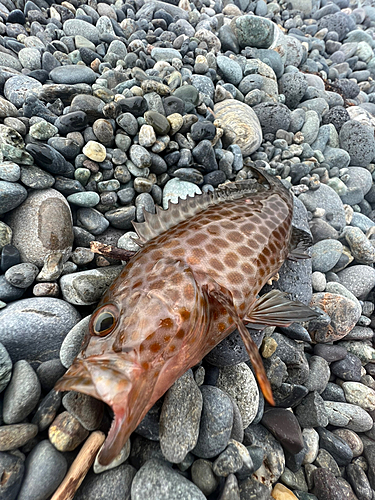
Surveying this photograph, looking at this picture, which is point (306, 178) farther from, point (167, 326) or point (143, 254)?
point (167, 326)

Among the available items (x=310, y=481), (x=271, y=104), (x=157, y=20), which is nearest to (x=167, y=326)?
(x=310, y=481)

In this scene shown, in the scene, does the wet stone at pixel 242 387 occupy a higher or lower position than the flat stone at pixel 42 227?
lower

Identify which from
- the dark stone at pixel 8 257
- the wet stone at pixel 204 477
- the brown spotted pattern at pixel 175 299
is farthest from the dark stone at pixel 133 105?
the wet stone at pixel 204 477

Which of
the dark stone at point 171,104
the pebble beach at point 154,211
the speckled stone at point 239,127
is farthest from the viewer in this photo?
the speckled stone at point 239,127

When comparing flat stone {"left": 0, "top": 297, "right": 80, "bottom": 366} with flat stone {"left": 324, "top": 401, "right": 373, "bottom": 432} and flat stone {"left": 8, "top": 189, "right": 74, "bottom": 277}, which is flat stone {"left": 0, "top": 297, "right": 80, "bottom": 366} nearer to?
flat stone {"left": 8, "top": 189, "right": 74, "bottom": 277}

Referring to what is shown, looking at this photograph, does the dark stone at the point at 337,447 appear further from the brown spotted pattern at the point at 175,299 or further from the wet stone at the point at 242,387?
the brown spotted pattern at the point at 175,299

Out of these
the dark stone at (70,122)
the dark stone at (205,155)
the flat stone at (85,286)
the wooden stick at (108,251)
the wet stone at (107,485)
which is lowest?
the wet stone at (107,485)

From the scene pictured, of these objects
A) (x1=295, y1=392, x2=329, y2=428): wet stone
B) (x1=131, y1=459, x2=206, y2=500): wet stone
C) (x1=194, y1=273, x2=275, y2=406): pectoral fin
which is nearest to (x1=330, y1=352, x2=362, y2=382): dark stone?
(x1=295, y1=392, x2=329, y2=428): wet stone
